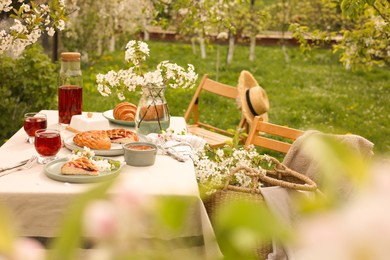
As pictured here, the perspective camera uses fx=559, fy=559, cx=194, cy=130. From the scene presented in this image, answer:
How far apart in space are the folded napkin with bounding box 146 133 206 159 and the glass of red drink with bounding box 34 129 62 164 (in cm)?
61

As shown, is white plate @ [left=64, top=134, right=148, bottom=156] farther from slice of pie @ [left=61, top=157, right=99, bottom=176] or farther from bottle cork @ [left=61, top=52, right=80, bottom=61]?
bottle cork @ [left=61, top=52, right=80, bottom=61]

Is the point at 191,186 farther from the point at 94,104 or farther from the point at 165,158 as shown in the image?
the point at 94,104

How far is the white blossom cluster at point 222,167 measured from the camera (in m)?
2.92

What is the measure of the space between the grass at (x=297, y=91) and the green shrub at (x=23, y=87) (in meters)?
0.50

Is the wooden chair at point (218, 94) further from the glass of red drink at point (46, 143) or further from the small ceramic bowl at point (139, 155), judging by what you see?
the glass of red drink at point (46, 143)

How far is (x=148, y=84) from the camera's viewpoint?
3.35m

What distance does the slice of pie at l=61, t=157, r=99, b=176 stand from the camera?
2518 millimetres

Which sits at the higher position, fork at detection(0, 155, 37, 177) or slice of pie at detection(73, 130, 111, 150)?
slice of pie at detection(73, 130, 111, 150)

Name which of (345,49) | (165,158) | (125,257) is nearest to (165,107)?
(165,158)

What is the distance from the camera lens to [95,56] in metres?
11.4

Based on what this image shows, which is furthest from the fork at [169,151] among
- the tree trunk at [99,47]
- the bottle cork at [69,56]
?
the tree trunk at [99,47]

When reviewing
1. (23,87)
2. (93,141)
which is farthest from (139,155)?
(23,87)

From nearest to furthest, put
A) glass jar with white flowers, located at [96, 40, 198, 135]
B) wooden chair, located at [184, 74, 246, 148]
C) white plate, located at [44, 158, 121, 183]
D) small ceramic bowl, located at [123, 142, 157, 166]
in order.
→ white plate, located at [44, 158, 121, 183]
small ceramic bowl, located at [123, 142, 157, 166]
glass jar with white flowers, located at [96, 40, 198, 135]
wooden chair, located at [184, 74, 246, 148]

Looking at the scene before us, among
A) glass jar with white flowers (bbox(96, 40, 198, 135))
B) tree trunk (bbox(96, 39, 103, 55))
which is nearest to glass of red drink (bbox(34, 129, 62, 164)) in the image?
glass jar with white flowers (bbox(96, 40, 198, 135))
